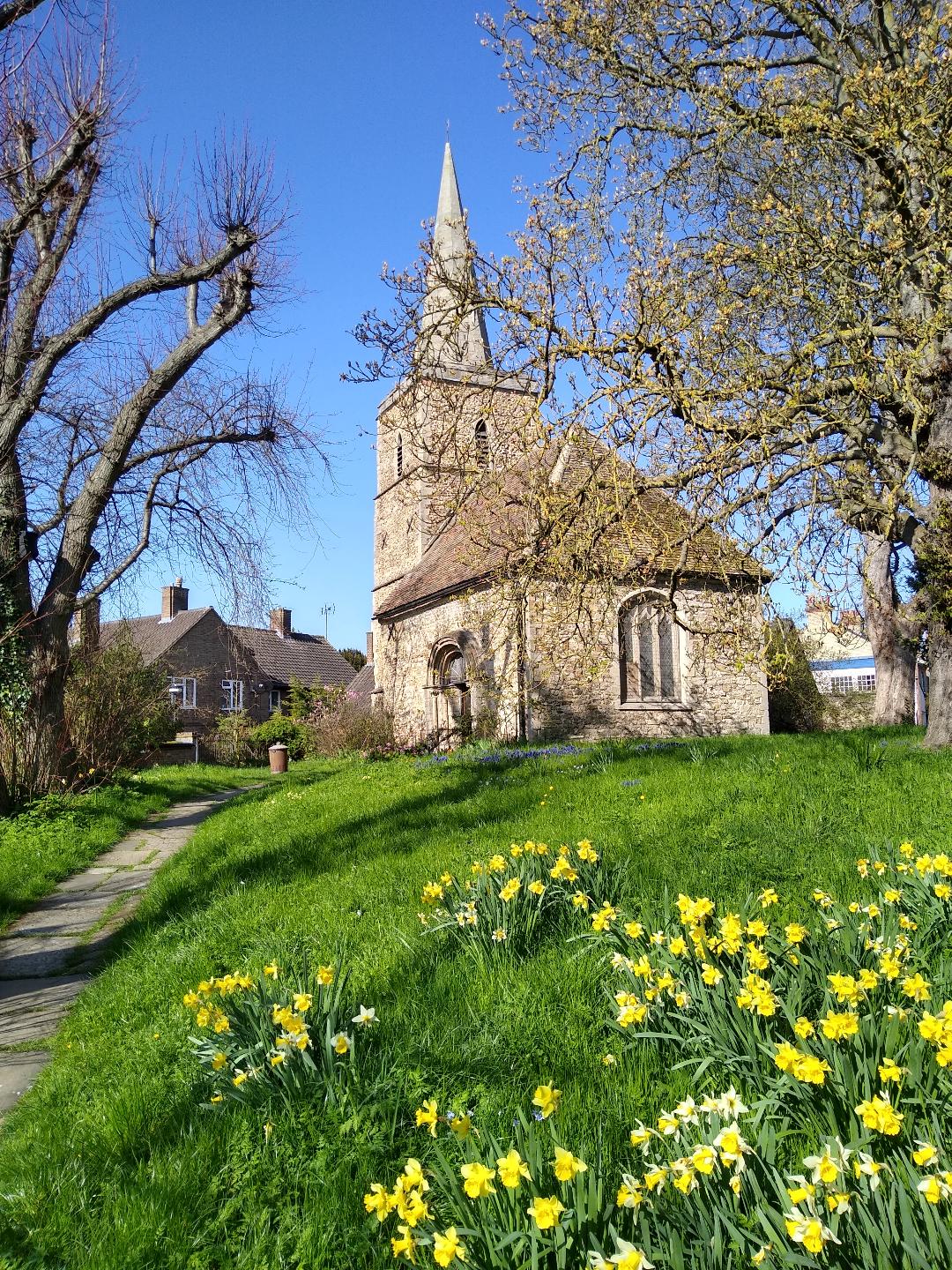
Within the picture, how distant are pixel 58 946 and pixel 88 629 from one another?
31.3 feet

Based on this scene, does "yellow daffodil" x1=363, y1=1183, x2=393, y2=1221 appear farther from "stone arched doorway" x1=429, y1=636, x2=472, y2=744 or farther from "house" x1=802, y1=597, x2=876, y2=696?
"stone arched doorway" x1=429, y1=636, x2=472, y2=744

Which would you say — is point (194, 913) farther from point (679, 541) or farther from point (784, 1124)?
point (679, 541)

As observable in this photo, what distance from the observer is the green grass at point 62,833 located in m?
7.63

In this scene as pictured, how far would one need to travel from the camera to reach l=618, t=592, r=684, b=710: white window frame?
19656 millimetres

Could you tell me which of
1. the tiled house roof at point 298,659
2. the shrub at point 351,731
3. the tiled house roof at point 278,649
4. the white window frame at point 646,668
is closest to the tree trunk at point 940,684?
the white window frame at point 646,668

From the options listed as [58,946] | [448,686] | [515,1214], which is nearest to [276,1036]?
[515,1214]

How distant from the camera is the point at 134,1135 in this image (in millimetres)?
2898

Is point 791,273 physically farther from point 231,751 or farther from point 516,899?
point 231,751

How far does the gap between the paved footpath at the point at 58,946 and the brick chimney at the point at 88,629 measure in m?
5.15

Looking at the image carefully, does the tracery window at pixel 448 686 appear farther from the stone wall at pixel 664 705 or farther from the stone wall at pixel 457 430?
the stone wall at pixel 457 430

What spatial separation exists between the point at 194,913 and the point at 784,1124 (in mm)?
4500

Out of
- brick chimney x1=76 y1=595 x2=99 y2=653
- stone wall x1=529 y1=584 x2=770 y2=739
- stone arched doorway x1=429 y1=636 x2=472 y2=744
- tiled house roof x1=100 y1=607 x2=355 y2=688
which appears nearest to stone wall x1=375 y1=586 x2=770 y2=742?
stone wall x1=529 y1=584 x2=770 y2=739

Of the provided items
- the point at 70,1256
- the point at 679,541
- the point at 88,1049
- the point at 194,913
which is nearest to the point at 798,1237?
the point at 70,1256

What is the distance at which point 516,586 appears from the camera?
8.95m
